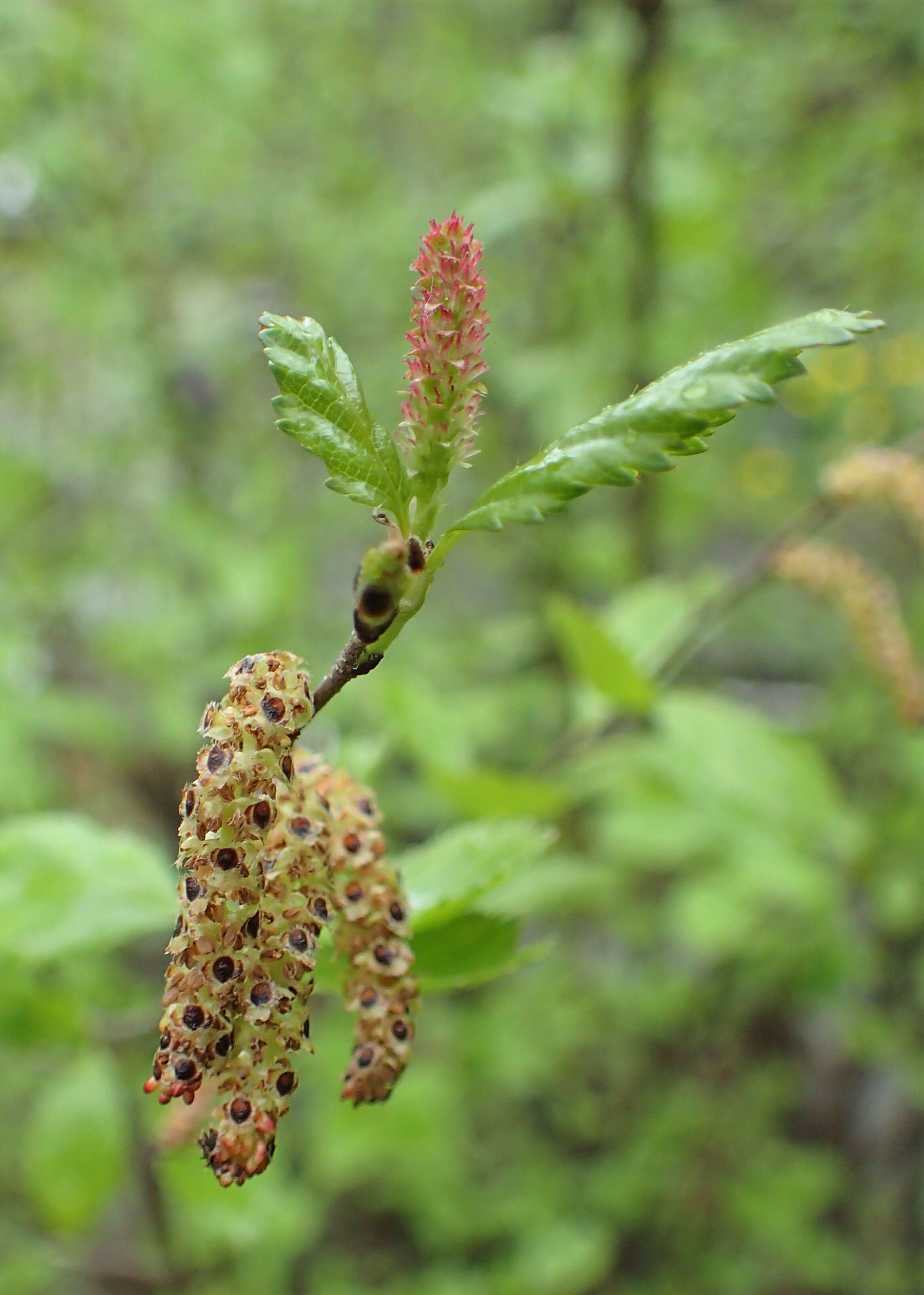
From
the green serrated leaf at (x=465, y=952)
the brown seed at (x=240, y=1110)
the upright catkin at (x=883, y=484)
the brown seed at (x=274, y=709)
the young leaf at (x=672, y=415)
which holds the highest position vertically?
the upright catkin at (x=883, y=484)

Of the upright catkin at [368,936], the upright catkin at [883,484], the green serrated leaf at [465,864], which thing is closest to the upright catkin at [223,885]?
the upright catkin at [368,936]

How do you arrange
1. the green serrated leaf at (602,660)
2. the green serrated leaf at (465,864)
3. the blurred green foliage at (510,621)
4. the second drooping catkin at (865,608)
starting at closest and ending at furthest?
the green serrated leaf at (465,864) < the green serrated leaf at (602,660) < the second drooping catkin at (865,608) < the blurred green foliage at (510,621)

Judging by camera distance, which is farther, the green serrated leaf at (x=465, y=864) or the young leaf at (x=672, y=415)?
the green serrated leaf at (x=465, y=864)

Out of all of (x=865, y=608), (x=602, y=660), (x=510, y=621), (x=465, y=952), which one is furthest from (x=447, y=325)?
(x=510, y=621)

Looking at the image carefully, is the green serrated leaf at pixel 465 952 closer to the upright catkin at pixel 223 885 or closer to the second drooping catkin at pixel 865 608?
the upright catkin at pixel 223 885

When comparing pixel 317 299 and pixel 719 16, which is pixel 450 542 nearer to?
pixel 719 16

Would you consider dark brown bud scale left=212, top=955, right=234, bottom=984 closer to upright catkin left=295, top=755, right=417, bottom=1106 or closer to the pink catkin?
upright catkin left=295, top=755, right=417, bottom=1106

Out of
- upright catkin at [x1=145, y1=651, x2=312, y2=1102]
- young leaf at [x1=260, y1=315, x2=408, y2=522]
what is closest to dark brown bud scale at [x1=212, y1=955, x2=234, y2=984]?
upright catkin at [x1=145, y1=651, x2=312, y2=1102]

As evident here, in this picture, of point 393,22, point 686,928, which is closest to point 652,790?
point 686,928

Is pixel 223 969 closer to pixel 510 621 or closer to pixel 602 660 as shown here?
pixel 602 660
